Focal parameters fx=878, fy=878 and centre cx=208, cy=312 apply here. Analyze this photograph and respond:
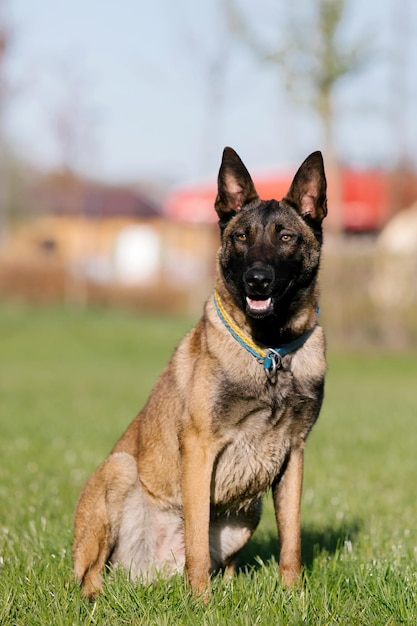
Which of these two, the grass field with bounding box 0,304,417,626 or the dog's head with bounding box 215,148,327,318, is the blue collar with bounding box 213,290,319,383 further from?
the grass field with bounding box 0,304,417,626

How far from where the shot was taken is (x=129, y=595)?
12.6 feet

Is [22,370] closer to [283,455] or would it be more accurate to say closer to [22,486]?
[22,486]

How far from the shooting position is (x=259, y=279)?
4.05 metres

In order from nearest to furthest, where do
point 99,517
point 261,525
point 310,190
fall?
point 99,517, point 310,190, point 261,525

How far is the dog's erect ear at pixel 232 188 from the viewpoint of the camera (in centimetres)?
445

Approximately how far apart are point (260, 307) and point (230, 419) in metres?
0.54

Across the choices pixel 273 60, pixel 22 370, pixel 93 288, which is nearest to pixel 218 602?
pixel 22 370

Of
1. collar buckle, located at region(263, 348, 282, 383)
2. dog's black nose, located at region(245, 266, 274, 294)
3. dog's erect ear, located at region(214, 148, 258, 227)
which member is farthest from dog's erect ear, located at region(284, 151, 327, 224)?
collar buckle, located at region(263, 348, 282, 383)

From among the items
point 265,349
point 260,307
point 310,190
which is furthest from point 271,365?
point 310,190

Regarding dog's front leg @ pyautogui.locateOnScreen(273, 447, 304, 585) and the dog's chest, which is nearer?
the dog's chest

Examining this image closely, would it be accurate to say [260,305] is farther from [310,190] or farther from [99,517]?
[99,517]

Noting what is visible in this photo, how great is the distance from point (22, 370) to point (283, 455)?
15.8m

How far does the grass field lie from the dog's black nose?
4.44ft

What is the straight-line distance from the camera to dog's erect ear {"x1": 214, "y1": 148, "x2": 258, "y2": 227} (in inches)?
175
